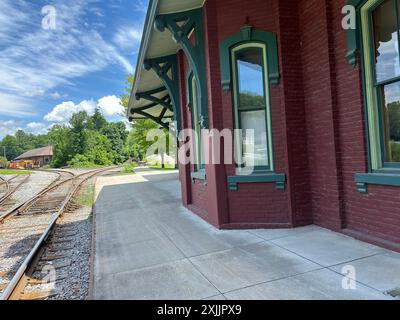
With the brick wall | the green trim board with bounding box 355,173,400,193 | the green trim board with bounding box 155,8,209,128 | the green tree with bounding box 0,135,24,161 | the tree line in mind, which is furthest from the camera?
the green tree with bounding box 0,135,24,161

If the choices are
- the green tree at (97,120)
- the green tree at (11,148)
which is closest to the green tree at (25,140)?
the green tree at (11,148)

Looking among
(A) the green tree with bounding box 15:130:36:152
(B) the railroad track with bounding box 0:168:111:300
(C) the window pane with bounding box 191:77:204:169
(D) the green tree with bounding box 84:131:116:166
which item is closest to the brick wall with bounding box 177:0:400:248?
(C) the window pane with bounding box 191:77:204:169

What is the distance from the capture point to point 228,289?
3383 millimetres

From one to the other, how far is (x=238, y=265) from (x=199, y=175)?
3.26 m

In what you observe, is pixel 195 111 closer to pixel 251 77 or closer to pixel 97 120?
pixel 251 77

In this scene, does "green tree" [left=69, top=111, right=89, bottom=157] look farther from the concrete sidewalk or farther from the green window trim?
the concrete sidewalk

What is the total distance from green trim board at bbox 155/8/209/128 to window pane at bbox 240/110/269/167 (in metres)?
0.74

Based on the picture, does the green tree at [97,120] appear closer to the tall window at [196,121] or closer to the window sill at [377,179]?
the tall window at [196,121]

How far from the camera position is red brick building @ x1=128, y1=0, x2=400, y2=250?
4.21m
